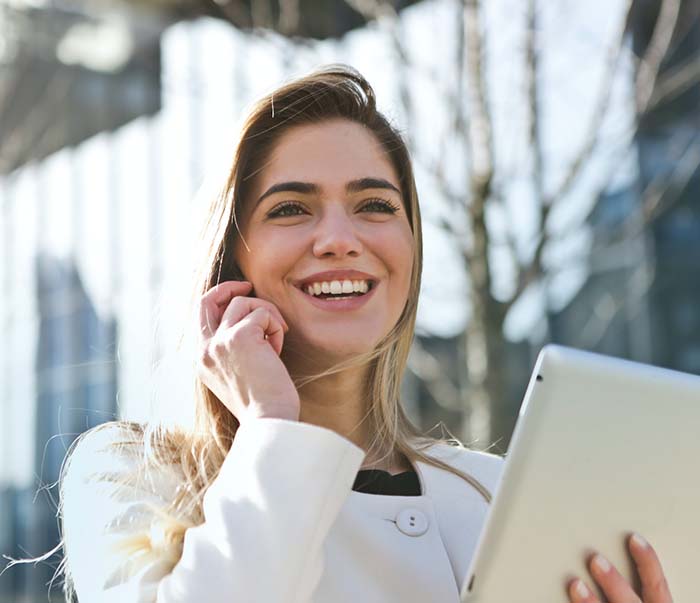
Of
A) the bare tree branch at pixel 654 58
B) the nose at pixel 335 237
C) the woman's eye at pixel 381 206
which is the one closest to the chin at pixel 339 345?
the nose at pixel 335 237

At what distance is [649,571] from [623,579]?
4cm

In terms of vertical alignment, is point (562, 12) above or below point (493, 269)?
above

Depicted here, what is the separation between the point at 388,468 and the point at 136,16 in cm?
1082

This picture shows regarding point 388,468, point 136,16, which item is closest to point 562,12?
point 388,468

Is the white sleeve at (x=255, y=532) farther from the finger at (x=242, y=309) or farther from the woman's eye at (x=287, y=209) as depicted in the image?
the woman's eye at (x=287, y=209)

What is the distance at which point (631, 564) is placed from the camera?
4.99 feet

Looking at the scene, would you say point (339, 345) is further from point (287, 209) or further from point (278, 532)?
point (278, 532)

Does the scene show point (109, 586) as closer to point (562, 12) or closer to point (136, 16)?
point (562, 12)

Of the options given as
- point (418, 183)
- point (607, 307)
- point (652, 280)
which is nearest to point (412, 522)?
point (418, 183)

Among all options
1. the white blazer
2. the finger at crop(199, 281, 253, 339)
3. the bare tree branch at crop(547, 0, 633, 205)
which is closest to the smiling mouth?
the finger at crop(199, 281, 253, 339)

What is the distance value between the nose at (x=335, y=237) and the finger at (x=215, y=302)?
6.1 inches

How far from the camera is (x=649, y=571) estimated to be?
1.51 metres

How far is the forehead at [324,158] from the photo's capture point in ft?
6.91

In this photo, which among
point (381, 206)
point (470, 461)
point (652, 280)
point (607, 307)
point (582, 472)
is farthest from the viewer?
point (652, 280)
